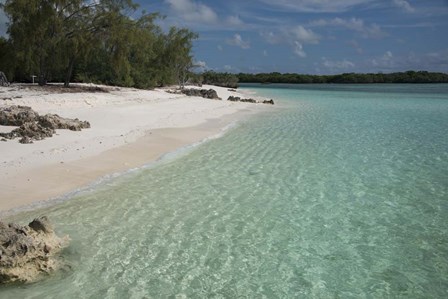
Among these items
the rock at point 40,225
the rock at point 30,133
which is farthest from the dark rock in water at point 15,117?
the rock at point 40,225

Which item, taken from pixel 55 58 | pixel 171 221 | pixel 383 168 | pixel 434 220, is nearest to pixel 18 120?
pixel 171 221

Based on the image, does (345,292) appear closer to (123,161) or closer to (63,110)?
(123,161)

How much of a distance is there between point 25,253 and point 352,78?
162555mm

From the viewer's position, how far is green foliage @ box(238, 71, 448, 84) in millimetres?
147875

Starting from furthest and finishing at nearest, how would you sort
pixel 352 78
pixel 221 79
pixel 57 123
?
pixel 352 78 < pixel 221 79 < pixel 57 123

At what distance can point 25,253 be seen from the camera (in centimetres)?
473

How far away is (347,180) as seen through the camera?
9.63m

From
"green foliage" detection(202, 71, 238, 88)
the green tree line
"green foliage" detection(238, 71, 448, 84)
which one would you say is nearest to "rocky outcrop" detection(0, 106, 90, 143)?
the green tree line

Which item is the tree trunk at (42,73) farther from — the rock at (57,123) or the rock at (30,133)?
the rock at (30,133)

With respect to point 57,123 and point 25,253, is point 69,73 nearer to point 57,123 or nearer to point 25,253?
point 57,123

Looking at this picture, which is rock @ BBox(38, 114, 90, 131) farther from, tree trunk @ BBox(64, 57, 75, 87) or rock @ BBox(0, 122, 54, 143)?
tree trunk @ BBox(64, 57, 75, 87)

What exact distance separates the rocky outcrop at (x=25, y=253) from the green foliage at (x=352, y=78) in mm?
158549

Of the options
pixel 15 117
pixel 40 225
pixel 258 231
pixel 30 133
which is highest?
pixel 15 117

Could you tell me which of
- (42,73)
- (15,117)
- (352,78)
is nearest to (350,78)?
(352,78)
